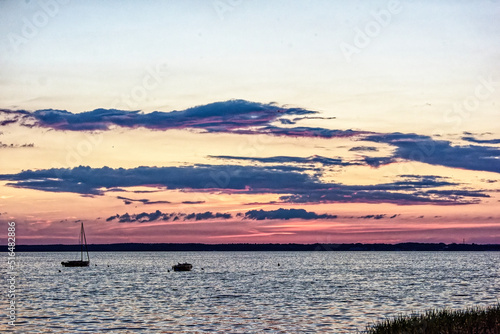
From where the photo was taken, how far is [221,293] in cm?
9144

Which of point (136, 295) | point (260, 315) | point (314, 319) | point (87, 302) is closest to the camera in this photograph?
point (314, 319)

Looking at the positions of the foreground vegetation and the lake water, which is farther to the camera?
the lake water

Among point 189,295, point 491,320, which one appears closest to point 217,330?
point 491,320

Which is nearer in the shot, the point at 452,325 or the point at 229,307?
the point at 452,325

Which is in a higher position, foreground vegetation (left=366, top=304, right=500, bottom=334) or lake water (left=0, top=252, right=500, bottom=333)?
foreground vegetation (left=366, top=304, right=500, bottom=334)

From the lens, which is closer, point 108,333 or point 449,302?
point 108,333

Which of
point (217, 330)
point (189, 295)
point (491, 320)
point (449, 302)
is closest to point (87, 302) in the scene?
point (189, 295)

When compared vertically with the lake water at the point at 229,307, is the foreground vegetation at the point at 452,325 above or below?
above

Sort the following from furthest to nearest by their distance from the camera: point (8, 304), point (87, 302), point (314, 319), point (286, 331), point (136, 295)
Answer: point (136, 295) → point (87, 302) → point (8, 304) → point (314, 319) → point (286, 331)

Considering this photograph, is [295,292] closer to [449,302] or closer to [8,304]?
[449,302]

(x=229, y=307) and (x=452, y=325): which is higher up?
(x=452, y=325)

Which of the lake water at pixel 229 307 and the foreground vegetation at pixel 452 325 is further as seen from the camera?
the lake water at pixel 229 307

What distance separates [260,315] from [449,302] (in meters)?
26.0

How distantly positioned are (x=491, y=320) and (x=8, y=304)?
2173 inches
